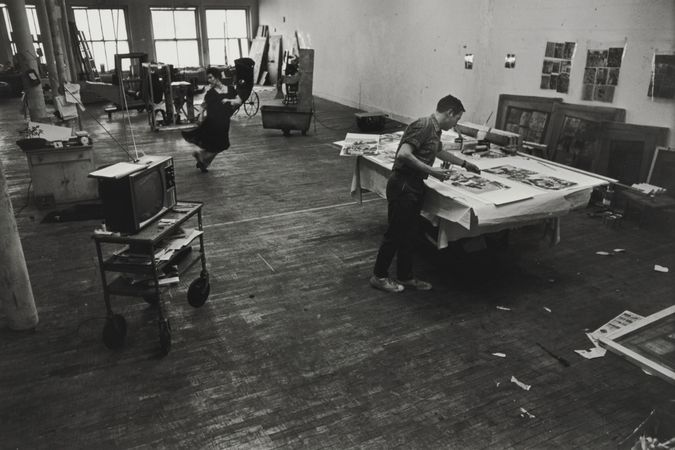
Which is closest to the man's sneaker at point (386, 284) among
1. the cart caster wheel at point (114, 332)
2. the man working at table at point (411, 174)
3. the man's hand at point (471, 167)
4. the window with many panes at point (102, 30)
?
the man working at table at point (411, 174)

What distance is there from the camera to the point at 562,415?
311 cm

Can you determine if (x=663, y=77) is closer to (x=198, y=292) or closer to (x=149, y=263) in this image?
(x=198, y=292)

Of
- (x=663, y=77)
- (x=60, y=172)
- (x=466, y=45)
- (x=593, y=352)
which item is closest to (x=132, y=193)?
(x=593, y=352)

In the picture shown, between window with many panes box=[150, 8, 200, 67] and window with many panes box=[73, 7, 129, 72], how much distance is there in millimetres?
1211

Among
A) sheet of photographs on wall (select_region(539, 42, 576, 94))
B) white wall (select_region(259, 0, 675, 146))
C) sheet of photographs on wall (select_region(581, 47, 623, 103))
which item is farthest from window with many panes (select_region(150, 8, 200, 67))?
sheet of photographs on wall (select_region(581, 47, 623, 103))

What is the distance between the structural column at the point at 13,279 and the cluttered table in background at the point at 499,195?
318 centimetres

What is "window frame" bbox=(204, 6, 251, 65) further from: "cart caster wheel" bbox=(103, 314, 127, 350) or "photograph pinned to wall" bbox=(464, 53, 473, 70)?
"cart caster wheel" bbox=(103, 314, 127, 350)

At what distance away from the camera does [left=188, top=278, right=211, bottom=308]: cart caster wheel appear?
13.7ft

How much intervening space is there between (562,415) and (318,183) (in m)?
5.19

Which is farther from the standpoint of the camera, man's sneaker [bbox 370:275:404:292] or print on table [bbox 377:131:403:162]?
print on table [bbox 377:131:403:162]

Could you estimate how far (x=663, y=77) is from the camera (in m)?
6.19

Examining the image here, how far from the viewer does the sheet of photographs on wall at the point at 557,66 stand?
24.5 ft

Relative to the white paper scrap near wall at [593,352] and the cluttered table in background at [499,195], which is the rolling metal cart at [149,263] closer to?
the cluttered table in background at [499,195]

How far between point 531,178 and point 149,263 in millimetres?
3247
